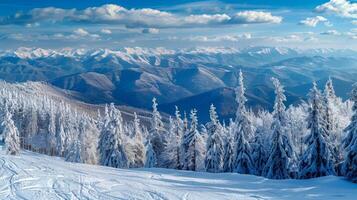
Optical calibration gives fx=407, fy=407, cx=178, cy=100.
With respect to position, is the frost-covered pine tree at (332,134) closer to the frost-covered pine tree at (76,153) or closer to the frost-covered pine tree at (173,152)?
the frost-covered pine tree at (173,152)

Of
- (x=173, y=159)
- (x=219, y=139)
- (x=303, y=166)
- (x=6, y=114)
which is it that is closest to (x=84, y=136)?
(x=6, y=114)

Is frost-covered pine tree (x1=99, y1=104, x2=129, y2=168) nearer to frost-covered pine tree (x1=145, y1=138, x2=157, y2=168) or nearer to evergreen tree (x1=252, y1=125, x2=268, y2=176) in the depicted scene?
frost-covered pine tree (x1=145, y1=138, x2=157, y2=168)

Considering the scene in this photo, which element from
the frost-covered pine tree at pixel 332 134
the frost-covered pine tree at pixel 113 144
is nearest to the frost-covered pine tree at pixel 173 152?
the frost-covered pine tree at pixel 113 144

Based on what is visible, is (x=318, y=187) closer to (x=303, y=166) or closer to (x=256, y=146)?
(x=303, y=166)

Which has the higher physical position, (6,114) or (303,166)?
(6,114)

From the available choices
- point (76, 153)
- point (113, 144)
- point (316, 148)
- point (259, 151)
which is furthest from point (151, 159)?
point (316, 148)
